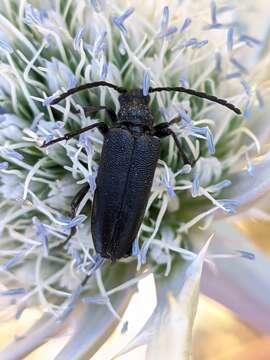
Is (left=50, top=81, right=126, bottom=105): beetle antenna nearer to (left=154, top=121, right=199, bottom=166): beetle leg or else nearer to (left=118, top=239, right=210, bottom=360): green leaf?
(left=154, top=121, right=199, bottom=166): beetle leg

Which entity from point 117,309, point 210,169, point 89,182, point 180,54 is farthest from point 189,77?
point 117,309

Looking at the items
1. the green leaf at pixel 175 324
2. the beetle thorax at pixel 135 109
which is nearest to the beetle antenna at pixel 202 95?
the beetle thorax at pixel 135 109

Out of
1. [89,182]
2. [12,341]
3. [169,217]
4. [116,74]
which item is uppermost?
[116,74]

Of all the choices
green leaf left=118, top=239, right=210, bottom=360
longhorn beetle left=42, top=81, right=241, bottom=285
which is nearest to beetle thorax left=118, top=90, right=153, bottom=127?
longhorn beetle left=42, top=81, right=241, bottom=285

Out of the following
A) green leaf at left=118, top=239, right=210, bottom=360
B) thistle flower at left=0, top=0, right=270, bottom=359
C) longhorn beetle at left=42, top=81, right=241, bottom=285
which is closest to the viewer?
green leaf at left=118, top=239, right=210, bottom=360

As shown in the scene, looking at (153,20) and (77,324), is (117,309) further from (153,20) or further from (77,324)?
(153,20)

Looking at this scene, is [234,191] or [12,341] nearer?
[234,191]
